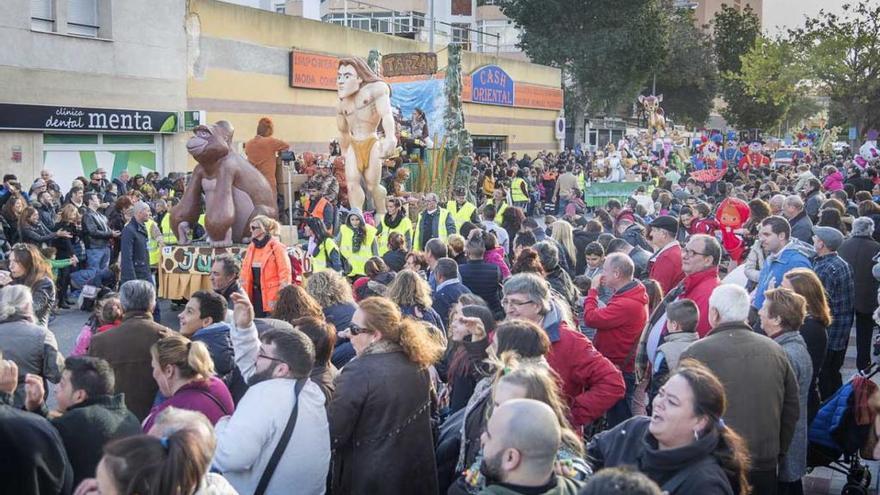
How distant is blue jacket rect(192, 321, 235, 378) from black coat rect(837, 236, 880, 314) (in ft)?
21.5

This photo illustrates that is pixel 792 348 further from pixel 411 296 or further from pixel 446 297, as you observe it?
pixel 446 297

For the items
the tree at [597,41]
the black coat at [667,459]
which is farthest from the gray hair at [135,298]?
the tree at [597,41]

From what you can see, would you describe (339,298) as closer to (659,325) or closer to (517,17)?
(659,325)

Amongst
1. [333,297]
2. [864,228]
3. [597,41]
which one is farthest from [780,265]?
[597,41]

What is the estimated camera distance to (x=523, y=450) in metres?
3.16

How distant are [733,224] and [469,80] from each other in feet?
79.9

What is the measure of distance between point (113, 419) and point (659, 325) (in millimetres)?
3495

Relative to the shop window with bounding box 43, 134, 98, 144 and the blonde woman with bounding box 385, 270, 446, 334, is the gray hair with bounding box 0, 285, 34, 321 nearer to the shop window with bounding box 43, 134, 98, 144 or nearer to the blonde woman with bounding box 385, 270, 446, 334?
the blonde woman with bounding box 385, 270, 446, 334

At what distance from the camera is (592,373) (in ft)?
17.6

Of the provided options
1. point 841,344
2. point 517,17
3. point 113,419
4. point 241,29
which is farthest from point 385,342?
point 517,17

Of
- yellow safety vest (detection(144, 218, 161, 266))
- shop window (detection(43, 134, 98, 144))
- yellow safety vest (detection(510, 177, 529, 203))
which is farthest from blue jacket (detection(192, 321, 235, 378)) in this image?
yellow safety vest (detection(510, 177, 529, 203))

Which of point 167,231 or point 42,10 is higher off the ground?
point 42,10

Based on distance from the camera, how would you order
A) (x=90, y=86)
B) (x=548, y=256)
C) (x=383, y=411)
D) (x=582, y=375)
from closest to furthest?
(x=383, y=411)
(x=582, y=375)
(x=548, y=256)
(x=90, y=86)

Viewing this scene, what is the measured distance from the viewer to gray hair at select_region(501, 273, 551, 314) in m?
5.46
